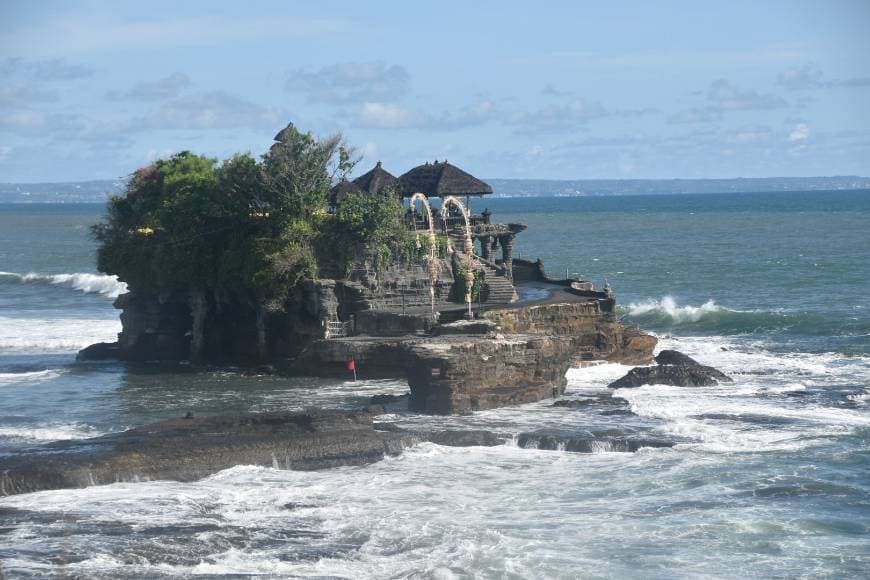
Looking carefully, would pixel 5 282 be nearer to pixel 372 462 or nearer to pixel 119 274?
pixel 119 274

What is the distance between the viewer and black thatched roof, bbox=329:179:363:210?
48.0m

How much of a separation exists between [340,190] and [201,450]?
20.7 metres

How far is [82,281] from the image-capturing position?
79.9 m

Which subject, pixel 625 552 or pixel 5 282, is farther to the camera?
pixel 5 282

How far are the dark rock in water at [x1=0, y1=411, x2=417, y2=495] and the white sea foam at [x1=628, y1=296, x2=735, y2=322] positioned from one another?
A: 29.6 meters

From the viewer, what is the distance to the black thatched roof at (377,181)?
4906cm

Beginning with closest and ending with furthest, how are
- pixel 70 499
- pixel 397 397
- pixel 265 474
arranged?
pixel 70 499
pixel 265 474
pixel 397 397

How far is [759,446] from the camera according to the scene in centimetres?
3105

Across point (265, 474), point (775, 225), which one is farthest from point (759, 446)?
point (775, 225)

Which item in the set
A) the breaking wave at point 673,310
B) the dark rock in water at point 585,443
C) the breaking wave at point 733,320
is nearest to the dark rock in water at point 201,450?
the dark rock in water at point 585,443

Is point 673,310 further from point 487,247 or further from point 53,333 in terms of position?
point 53,333

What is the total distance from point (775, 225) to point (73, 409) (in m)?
109

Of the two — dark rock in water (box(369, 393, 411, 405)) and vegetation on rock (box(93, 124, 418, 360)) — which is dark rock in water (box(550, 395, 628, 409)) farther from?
vegetation on rock (box(93, 124, 418, 360))

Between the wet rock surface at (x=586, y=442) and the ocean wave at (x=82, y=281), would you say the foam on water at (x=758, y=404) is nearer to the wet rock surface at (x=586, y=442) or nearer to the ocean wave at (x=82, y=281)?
the wet rock surface at (x=586, y=442)
